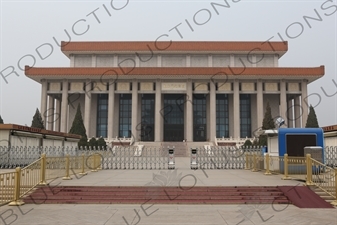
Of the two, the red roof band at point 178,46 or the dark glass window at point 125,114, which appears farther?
the red roof band at point 178,46

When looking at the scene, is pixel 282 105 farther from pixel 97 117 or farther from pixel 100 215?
pixel 100 215

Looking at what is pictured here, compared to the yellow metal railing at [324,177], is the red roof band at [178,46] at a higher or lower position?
higher

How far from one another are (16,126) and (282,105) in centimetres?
3639

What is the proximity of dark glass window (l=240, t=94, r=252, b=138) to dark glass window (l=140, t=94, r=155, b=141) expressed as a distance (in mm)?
13647

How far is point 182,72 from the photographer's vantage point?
46094 mm

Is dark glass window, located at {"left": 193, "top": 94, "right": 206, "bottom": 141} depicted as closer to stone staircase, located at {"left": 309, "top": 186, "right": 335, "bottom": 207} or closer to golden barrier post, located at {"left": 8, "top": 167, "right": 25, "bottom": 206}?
stone staircase, located at {"left": 309, "top": 186, "right": 335, "bottom": 207}

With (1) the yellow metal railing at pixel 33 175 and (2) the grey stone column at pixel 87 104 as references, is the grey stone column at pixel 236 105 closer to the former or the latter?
(2) the grey stone column at pixel 87 104

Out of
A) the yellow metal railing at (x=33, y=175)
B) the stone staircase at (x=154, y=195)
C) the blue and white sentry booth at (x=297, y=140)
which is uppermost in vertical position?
the blue and white sentry booth at (x=297, y=140)

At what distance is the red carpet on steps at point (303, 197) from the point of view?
8.62 meters

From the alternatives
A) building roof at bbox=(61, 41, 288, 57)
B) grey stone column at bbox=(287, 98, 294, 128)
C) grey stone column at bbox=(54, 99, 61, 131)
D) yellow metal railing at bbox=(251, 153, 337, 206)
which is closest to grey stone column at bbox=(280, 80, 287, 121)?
grey stone column at bbox=(287, 98, 294, 128)

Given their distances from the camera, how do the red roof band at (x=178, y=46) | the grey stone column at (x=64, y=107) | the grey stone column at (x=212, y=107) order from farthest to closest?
the red roof band at (x=178, y=46), the grey stone column at (x=64, y=107), the grey stone column at (x=212, y=107)

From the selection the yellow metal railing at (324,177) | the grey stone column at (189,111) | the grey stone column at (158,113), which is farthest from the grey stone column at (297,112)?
the yellow metal railing at (324,177)

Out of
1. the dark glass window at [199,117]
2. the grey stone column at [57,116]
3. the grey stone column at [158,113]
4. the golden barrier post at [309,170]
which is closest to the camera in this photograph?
the golden barrier post at [309,170]

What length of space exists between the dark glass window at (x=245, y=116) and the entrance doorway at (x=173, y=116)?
902 cm
